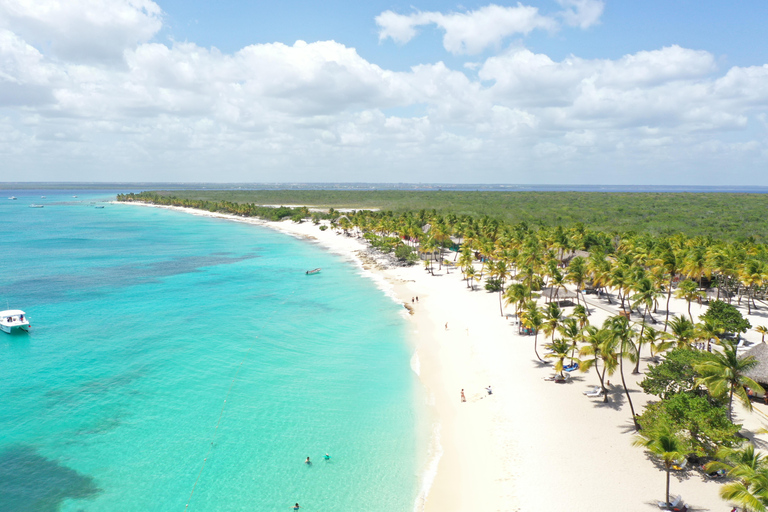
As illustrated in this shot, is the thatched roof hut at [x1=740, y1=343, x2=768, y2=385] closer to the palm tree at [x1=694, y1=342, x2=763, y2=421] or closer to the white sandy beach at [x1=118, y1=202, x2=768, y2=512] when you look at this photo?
the white sandy beach at [x1=118, y1=202, x2=768, y2=512]

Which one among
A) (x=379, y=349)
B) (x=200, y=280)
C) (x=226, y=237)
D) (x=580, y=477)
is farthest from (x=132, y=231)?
(x=580, y=477)

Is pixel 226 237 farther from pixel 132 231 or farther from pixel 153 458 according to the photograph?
pixel 153 458

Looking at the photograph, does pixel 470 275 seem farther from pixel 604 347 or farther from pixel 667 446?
pixel 667 446

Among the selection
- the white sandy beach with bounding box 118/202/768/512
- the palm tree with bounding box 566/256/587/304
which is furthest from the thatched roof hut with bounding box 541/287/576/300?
the white sandy beach with bounding box 118/202/768/512

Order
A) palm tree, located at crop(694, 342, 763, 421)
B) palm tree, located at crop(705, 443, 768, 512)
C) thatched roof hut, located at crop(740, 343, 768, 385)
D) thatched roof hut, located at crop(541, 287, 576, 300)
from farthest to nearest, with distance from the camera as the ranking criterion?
thatched roof hut, located at crop(541, 287, 576, 300)
thatched roof hut, located at crop(740, 343, 768, 385)
palm tree, located at crop(694, 342, 763, 421)
palm tree, located at crop(705, 443, 768, 512)

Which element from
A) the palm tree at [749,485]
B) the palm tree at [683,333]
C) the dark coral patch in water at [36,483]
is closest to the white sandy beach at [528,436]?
the palm tree at [683,333]

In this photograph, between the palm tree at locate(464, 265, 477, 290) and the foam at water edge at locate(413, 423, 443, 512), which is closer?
the foam at water edge at locate(413, 423, 443, 512)

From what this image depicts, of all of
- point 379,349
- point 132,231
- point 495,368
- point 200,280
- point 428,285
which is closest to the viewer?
point 495,368

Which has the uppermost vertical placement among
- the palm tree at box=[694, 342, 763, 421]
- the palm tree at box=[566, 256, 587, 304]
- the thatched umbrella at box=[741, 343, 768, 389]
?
the palm tree at box=[566, 256, 587, 304]

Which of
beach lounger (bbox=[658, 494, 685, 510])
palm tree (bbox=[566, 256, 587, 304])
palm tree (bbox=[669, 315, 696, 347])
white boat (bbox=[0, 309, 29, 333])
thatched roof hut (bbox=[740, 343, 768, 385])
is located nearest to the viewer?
beach lounger (bbox=[658, 494, 685, 510])
